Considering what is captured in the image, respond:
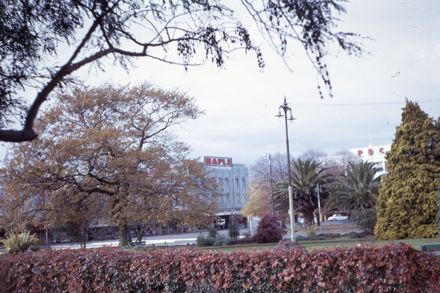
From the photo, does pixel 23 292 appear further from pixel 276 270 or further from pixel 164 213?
pixel 164 213

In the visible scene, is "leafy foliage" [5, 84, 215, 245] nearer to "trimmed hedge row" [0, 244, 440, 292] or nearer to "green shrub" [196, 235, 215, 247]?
"green shrub" [196, 235, 215, 247]

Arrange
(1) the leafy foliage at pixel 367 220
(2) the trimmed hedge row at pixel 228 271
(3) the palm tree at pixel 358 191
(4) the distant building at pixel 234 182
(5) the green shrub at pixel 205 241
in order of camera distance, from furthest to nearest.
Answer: (4) the distant building at pixel 234 182
(3) the palm tree at pixel 358 191
(1) the leafy foliage at pixel 367 220
(5) the green shrub at pixel 205 241
(2) the trimmed hedge row at pixel 228 271

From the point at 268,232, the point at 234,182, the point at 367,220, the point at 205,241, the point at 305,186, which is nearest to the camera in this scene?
the point at 205,241

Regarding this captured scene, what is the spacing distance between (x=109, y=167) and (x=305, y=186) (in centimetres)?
2566

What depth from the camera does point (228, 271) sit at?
31.7 feet

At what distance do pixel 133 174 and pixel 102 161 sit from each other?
1.96 m

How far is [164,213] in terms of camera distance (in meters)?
31.8

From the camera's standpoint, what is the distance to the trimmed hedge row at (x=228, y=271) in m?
8.45

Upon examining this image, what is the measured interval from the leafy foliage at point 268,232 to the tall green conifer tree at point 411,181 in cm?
798

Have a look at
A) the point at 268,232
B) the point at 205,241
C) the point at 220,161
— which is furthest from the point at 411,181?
the point at 220,161

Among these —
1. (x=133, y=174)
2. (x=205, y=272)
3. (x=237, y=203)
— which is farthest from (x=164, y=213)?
(x=237, y=203)

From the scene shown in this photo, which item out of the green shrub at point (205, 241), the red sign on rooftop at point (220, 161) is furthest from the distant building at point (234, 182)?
the green shrub at point (205, 241)

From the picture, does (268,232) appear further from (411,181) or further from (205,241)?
(411,181)

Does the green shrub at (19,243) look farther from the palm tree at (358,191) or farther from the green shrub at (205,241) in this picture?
the palm tree at (358,191)
